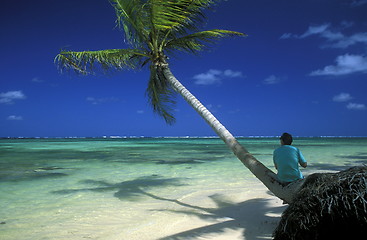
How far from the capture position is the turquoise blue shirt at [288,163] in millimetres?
3713

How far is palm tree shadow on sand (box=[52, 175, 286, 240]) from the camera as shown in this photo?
371 cm

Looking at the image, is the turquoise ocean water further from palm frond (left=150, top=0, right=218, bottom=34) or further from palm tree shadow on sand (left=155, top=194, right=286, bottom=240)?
palm frond (left=150, top=0, right=218, bottom=34)

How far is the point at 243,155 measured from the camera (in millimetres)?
4562

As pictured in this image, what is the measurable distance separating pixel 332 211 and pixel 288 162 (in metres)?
1.47

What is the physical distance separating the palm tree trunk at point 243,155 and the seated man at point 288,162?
144 mm

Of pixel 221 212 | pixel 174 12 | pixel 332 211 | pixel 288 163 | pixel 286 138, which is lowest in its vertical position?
pixel 221 212

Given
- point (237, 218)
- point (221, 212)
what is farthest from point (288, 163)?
point (221, 212)

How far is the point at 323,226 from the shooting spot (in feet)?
7.75

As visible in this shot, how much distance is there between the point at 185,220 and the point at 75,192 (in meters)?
3.72

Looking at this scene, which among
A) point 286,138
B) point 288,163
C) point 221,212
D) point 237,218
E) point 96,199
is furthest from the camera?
point 96,199

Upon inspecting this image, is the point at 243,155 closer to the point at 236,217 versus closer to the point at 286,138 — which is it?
the point at 286,138

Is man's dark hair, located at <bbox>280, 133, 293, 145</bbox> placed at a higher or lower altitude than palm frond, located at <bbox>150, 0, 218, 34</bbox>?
lower

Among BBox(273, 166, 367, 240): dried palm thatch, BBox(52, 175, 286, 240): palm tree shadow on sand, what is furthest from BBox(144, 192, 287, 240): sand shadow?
BBox(273, 166, 367, 240): dried palm thatch

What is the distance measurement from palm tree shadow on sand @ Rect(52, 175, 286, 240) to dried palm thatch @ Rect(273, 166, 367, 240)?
109 cm
